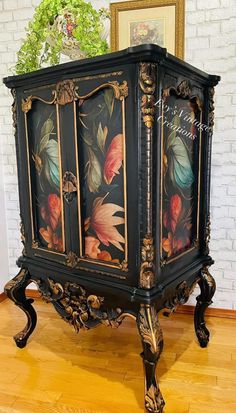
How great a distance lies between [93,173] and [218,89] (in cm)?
107

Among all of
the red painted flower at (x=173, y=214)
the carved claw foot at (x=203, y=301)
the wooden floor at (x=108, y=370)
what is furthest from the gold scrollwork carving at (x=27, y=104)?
the wooden floor at (x=108, y=370)

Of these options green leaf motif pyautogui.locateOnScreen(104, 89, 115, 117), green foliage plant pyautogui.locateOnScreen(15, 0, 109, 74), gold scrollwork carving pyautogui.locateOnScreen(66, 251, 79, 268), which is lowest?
gold scrollwork carving pyautogui.locateOnScreen(66, 251, 79, 268)

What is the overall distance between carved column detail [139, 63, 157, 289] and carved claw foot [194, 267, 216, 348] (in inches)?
22.9

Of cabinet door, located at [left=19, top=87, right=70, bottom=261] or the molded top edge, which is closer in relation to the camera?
the molded top edge

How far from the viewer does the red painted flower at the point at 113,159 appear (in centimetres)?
139

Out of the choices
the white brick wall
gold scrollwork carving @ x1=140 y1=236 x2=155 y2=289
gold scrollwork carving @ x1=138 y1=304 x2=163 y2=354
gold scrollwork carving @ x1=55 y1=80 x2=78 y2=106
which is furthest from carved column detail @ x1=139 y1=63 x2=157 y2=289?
the white brick wall

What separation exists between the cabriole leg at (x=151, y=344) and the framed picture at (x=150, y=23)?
1511 mm

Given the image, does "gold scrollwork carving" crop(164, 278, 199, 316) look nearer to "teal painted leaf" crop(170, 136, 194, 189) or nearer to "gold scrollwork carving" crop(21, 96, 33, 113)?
"teal painted leaf" crop(170, 136, 194, 189)

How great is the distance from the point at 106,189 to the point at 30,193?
0.51 metres

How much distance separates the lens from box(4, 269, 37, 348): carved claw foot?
1.92m

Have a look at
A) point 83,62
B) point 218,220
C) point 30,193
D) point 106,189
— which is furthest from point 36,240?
point 218,220

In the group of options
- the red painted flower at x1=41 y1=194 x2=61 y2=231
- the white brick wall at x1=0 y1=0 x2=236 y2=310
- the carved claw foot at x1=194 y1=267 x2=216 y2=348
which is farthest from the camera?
the white brick wall at x1=0 y1=0 x2=236 y2=310

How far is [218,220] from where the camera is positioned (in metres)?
2.24

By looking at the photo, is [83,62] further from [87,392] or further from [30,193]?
[87,392]
